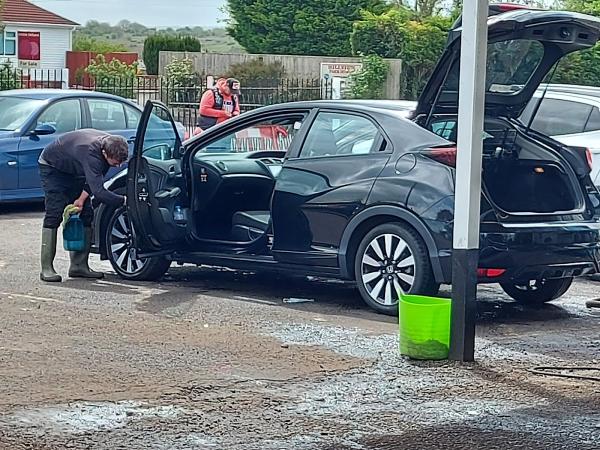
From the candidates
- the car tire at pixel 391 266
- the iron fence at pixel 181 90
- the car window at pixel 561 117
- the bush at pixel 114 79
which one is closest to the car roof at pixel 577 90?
the car window at pixel 561 117

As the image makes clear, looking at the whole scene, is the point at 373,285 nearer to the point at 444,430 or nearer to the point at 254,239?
the point at 254,239

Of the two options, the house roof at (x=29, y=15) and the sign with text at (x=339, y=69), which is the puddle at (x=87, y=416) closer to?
the sign with text at (x=339, y=69)

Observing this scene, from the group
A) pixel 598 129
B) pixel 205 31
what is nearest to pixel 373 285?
pixel 598 129

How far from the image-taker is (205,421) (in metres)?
6.02

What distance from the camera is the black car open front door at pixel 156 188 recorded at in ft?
31.9

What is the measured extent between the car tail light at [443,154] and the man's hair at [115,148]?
2.72 m

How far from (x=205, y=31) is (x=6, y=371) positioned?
55.1 m

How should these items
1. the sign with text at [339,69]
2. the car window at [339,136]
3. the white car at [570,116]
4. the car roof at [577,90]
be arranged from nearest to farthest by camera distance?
the car window at [339,136], the white car at [570,116], the car roof at [577,90], the sign with text at [339,69]

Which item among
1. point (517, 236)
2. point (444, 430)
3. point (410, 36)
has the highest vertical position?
point (410, 36)

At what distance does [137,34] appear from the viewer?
71.3 metres

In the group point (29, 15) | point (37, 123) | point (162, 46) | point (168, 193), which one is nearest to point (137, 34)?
point (29, 15)

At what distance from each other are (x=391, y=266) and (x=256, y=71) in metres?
23.5

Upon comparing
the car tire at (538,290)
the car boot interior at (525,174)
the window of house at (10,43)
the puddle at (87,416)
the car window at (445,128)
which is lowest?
the puddle at (87,416)

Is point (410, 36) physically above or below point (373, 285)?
above
